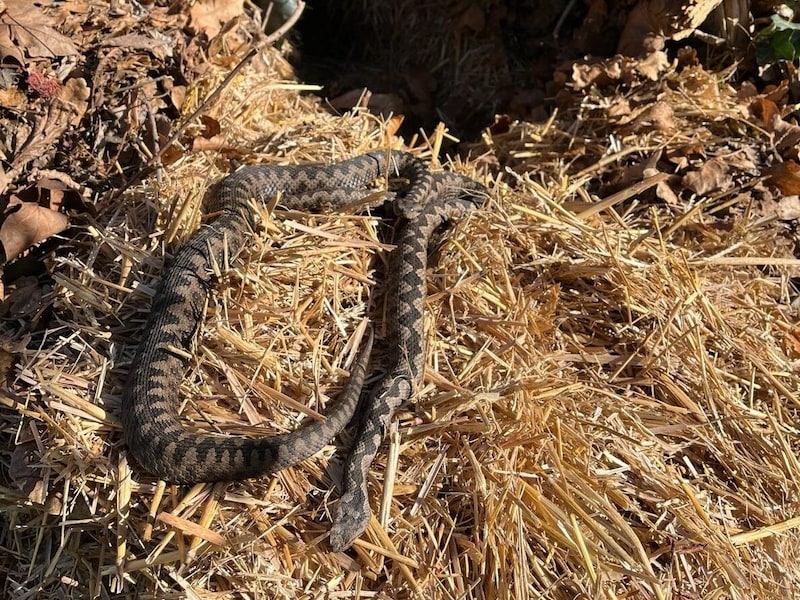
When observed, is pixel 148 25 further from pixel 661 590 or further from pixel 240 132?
pixel 661 590

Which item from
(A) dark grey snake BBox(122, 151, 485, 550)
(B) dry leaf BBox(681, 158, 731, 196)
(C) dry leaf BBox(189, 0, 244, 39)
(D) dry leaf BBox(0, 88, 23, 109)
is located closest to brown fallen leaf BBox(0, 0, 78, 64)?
(D) dry leaf BBox(0, 88, 23, 109)

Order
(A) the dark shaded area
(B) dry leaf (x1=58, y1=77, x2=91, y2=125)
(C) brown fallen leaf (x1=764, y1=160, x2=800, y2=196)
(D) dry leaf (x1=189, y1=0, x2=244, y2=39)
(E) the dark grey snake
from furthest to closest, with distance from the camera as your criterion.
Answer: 1. (A) the dark shaded area
2. (D) dry leaf (x1=189, y1=0, x2=244, y2=39)
3. (C) brown fallen leaf (x1=764, y1=160, x2=800, y2=196)
4. (B) dry leaf (x1=58, y1=77, x2=91, y2=125)
5. (E) the dark grey snake

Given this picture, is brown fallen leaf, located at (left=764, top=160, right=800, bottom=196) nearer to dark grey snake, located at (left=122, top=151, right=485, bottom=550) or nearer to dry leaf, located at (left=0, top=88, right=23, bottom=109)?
dark grey snake, located at (left=122, top=151, right=485, bottom=550)

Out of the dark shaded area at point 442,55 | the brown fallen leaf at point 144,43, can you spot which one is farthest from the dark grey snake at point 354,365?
the dark shaded area at point 442,55

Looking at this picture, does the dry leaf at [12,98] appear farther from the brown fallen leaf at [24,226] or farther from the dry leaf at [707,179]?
the dry leaf at [707,179]

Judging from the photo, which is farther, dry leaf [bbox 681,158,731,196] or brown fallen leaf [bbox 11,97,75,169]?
dry leaf [bbox 681,158,731,196]

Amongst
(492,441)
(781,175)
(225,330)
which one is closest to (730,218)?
(781,175)

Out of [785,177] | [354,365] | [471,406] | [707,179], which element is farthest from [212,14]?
[785,177]
